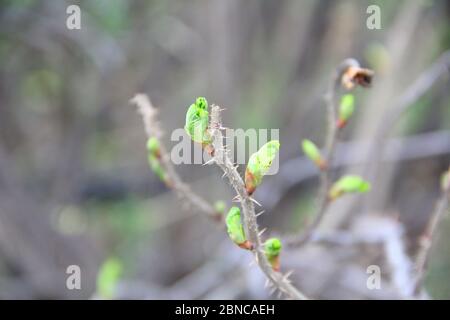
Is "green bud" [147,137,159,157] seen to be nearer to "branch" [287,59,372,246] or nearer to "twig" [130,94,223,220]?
"twig" [130,94,223,220]

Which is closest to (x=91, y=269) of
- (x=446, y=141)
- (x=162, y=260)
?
(x=162, y=260)

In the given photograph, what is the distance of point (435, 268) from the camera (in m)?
1.52

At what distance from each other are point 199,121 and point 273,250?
213 mm

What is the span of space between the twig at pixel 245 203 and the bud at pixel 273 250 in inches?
1.2

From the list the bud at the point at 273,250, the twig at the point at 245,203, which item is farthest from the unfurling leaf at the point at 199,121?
the bud at the point at 273,250

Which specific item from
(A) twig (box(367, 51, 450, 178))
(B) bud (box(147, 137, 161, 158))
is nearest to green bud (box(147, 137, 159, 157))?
(B) bud (box(147, 137, 161, 158))

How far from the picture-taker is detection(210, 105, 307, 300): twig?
2.35 ft

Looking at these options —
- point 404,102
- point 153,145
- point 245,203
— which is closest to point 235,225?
point 245,203

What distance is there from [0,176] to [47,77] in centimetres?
44

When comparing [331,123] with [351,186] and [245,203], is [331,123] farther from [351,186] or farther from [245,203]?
[245,203]

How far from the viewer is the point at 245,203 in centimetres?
75

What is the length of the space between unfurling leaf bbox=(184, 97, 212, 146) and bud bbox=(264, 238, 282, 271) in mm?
174

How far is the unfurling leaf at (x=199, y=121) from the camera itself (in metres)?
0.72

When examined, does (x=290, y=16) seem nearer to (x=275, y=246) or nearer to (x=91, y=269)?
(x=91, y=269)
